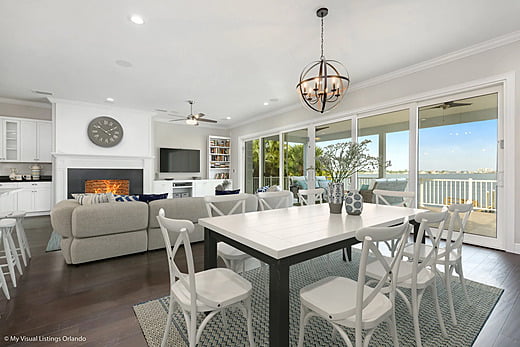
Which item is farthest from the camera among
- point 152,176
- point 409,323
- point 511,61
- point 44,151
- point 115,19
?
point 152,176

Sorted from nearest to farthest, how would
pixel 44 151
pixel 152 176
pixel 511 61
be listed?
pixel 511 61, pixel 44 151, pixel 152 176

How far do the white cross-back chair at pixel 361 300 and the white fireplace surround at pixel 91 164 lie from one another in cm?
634

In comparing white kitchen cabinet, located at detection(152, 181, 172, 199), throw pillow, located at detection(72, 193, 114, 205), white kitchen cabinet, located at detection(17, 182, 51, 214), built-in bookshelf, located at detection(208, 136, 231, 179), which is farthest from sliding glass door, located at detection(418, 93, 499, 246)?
white kitchen cabinet, located at detection(17, 182, 51, 214)

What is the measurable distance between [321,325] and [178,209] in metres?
2.26

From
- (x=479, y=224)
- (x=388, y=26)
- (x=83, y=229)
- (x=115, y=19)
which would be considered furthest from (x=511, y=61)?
(x=83, y=229)

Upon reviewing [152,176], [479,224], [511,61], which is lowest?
[479,224]

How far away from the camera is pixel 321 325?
5.64 feet

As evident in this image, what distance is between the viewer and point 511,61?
3006mm

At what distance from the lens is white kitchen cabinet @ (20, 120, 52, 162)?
227 inches

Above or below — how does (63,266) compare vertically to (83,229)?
below

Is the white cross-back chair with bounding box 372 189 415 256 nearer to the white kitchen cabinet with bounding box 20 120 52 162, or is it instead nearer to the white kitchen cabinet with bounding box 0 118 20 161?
the white kitchen cabinet with bounding box 20 120 52 162

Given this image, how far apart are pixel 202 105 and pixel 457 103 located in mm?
5034

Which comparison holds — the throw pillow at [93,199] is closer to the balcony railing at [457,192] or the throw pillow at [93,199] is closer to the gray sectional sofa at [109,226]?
the gray sectional sofa at [109,226]

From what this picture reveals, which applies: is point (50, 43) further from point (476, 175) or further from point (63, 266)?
point (476, 175)
